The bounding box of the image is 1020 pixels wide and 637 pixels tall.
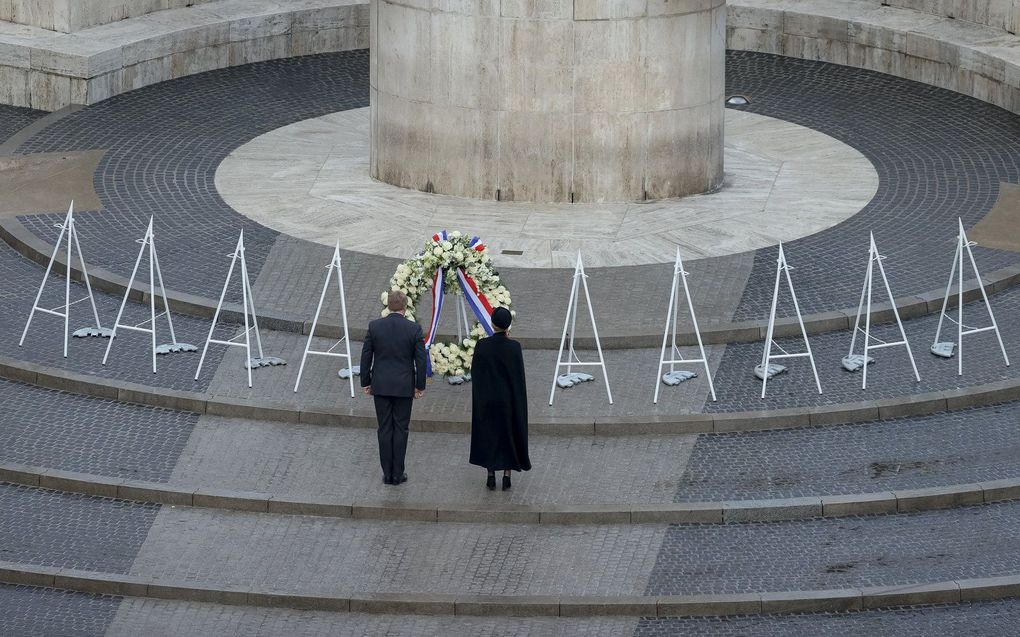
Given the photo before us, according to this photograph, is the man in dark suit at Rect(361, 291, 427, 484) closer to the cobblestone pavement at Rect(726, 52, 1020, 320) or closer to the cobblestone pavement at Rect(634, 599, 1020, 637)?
the cobblestone pavement at Rect(634, 599, 1020, 637)

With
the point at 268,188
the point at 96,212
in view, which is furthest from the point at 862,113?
the point at 96,212

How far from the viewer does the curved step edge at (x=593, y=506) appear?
48.6 ft

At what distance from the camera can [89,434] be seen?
16062mm

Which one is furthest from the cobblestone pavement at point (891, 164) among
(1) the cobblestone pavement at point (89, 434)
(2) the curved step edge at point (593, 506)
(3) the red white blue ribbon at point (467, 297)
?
(1) the cobblestone pavement at point (89, 434)

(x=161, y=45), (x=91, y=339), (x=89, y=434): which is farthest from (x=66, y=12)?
(x=89, y=434)

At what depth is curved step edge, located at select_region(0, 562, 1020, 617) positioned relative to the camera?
13.7m

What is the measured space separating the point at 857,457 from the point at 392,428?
12.5 ft

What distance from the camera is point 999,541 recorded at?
1455cm

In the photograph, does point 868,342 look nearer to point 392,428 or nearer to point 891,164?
point 392,428

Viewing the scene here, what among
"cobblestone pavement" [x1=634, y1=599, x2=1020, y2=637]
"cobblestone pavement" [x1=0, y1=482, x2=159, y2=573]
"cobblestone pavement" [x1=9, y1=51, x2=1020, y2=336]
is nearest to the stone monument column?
"cobblestone pavement" [x1=9, y1=51, x2=1020, y2=336]

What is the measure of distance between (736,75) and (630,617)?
1435 centimetres

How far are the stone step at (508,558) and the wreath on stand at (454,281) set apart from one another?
204 centimetres

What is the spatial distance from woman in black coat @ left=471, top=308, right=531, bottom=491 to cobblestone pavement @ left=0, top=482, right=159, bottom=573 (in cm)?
264

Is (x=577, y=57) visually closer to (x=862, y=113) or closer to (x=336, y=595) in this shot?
(x=862, y=113)
